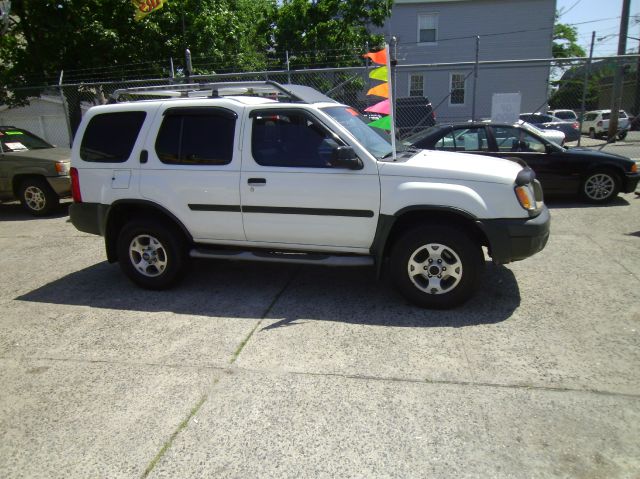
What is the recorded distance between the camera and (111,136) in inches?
201

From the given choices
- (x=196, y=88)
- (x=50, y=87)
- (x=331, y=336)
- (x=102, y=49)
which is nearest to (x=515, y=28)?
(x=102, y=49)

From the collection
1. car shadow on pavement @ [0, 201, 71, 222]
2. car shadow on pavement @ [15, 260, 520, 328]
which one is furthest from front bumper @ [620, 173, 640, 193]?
car shadow on pavement @ [0, 201, 71, 222]

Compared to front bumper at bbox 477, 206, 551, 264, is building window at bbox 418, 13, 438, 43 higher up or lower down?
higher up

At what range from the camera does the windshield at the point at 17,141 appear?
964 centimetres

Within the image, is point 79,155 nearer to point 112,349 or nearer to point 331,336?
point 112,349

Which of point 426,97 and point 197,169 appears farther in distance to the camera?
point 426,97

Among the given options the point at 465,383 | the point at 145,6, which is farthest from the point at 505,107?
the point at 465,383

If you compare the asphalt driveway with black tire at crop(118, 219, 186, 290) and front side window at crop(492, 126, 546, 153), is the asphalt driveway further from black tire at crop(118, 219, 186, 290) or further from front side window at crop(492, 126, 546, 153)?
front side window at crop(492, 126, 546, 153)

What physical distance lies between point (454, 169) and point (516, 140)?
5.07 meters

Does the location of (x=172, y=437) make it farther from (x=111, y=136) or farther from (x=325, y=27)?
(x=325, y=27)

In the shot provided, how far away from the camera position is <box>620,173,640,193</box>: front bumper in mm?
8398

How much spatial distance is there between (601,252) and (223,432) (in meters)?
5.18

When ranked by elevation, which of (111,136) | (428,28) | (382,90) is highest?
(428,28)

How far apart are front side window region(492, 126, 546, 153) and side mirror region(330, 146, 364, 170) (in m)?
5.23
